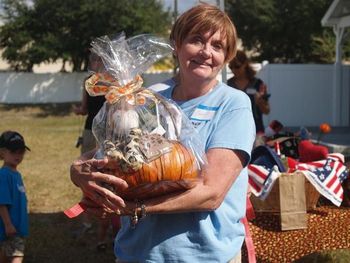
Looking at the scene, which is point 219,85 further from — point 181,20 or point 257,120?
point 257,120

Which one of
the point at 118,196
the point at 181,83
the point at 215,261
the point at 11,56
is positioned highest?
the point at 181,83

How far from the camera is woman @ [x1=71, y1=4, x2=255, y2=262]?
187cm

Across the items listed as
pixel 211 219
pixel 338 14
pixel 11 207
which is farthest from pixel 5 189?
pixel 338 14

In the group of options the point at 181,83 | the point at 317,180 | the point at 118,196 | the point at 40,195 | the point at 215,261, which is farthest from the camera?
the point at 40,195

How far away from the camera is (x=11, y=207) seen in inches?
171

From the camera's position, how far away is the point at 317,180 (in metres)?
3.73

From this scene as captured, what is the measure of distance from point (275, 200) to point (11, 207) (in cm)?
184

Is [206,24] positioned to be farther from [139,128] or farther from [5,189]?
[5,189]

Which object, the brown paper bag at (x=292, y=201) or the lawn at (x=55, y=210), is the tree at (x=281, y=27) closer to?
the lawn at (x=55, y=210)

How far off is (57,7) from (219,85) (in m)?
26.2

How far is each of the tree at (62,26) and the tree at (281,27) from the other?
429cm

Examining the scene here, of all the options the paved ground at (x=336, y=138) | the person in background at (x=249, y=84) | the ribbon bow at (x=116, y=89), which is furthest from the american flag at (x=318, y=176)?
the paved ground at (x=336, y=138)

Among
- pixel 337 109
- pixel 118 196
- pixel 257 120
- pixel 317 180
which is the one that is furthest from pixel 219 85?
pixel 337 109

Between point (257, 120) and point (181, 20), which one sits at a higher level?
point (181, 20)
